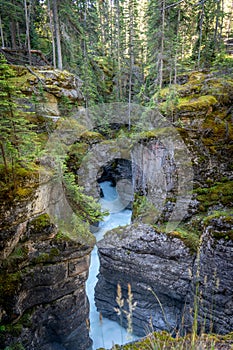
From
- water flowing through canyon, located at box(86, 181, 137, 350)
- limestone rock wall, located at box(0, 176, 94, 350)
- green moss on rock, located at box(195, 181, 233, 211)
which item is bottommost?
water flowing through canyon, located at box(86, 181, 137, 350)

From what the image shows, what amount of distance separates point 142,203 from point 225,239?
5144mm

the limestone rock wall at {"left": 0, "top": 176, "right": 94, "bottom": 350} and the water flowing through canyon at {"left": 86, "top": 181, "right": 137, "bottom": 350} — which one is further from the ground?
the limestone rock wall at {"left": 0, "top": 176, "right": 94, "bottom": 350}

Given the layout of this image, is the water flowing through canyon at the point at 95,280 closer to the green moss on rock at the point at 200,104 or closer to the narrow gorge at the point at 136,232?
the narrow gorge at the point at 136,232

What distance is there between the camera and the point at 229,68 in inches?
517

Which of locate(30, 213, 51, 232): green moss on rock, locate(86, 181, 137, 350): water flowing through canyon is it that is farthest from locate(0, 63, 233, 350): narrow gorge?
locate(86, 181, 137, 350): water flowing through canyon

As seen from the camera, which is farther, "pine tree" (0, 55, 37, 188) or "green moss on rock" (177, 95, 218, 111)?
"green moss on rock" (177, 95, 218, 111)

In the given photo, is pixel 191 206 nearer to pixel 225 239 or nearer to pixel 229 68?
pixel 225 239

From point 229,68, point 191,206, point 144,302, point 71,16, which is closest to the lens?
point 144,302

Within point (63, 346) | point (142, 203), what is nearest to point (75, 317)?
point (63, 346)

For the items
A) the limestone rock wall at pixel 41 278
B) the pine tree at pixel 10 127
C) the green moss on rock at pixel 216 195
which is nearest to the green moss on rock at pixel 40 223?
the limestone rock wall at pixel 41 278

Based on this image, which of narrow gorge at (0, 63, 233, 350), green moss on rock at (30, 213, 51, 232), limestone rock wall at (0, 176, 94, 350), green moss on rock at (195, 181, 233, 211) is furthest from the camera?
green moss on rock at (195, 181, 233, 211)

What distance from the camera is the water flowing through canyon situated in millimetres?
8938

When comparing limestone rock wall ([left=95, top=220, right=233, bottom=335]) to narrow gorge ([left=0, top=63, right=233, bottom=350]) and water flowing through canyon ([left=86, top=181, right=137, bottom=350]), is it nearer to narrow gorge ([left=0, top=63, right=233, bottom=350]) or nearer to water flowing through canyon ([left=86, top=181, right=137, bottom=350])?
narrow gorge ([left=0, top=63, right=233, bottom=350])

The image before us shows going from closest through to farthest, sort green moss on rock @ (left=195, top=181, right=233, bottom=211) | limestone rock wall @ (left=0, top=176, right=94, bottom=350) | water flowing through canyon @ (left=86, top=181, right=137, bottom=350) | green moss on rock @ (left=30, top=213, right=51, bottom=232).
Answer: limestone rock wall @ (left=0, top=176, right=94, bottom=350), green moss on rock @ (left=30, top=213, right=51, bottom=232), green moss on rock @ (left=195, top=181, right=233, bottom=211), water flowing through canyon @ (left=86, top=181, right=137, bottom=350)
